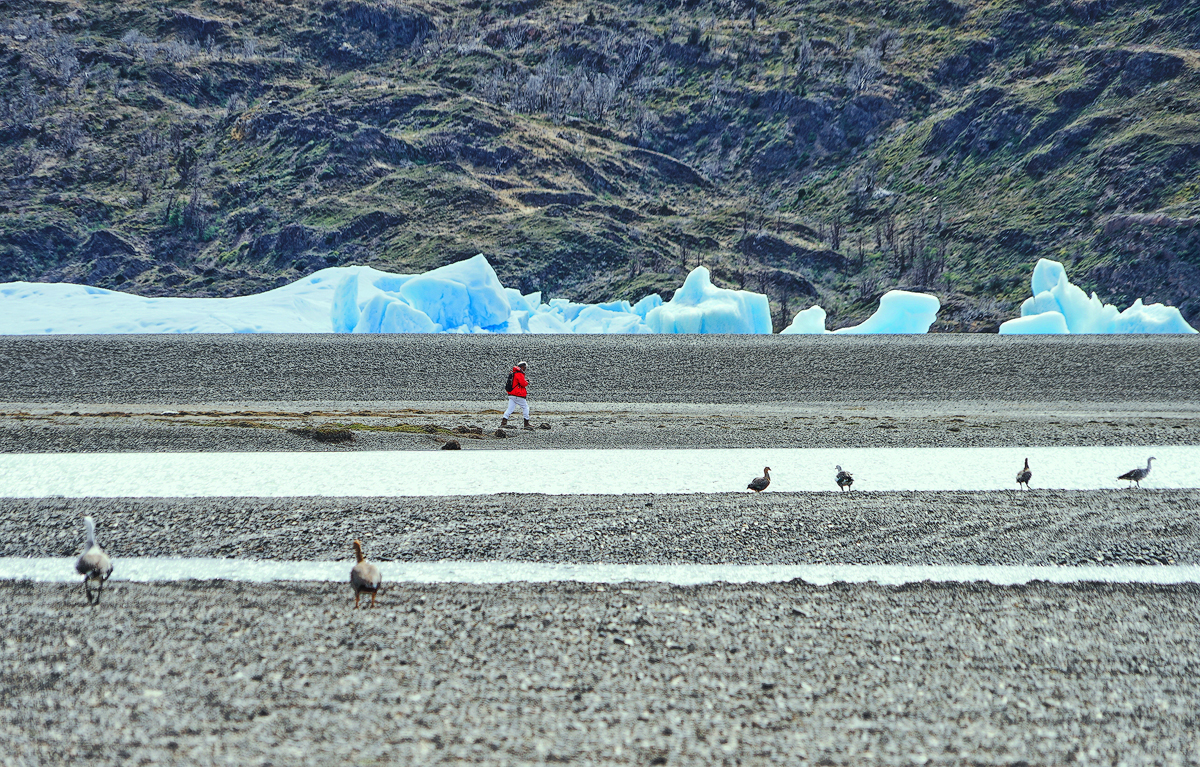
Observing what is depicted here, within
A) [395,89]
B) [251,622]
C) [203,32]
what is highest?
[203,32]

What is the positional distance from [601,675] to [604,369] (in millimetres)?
21852

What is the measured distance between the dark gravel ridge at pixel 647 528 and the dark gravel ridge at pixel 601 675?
0.90 metres

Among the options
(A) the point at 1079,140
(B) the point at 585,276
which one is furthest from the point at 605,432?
(A) the point at 1079,140

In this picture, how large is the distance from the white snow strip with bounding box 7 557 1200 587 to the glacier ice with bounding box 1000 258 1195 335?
31762 mm

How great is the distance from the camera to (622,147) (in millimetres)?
89688

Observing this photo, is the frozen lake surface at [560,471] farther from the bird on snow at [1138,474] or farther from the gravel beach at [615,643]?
→ the gravel beach at [615,643]

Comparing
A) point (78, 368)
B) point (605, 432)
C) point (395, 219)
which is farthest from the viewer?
point (395, 219)

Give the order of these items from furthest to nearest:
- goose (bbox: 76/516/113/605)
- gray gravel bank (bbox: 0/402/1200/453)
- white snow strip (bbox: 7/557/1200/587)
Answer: gray gravel bank (bbox: 0/402/1200/453) < white snow strip (bbox: 7/557/1200/587) < goose (bbox: 76/516/113/605)

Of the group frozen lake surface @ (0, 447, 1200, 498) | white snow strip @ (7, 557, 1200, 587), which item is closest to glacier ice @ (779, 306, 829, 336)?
frozen lake surface @ (0, 447, 1200, 498)

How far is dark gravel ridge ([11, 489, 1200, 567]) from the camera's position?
265 inches

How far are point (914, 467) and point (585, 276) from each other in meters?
56.3

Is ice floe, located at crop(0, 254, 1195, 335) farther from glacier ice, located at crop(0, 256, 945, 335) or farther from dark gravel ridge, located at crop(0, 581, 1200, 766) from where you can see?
dark gravel ridge, located at crop(0, 581, 1200, 766)

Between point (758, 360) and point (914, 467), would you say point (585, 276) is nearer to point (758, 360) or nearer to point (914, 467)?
point (758, 360)

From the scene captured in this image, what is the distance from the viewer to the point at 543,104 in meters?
97.2
